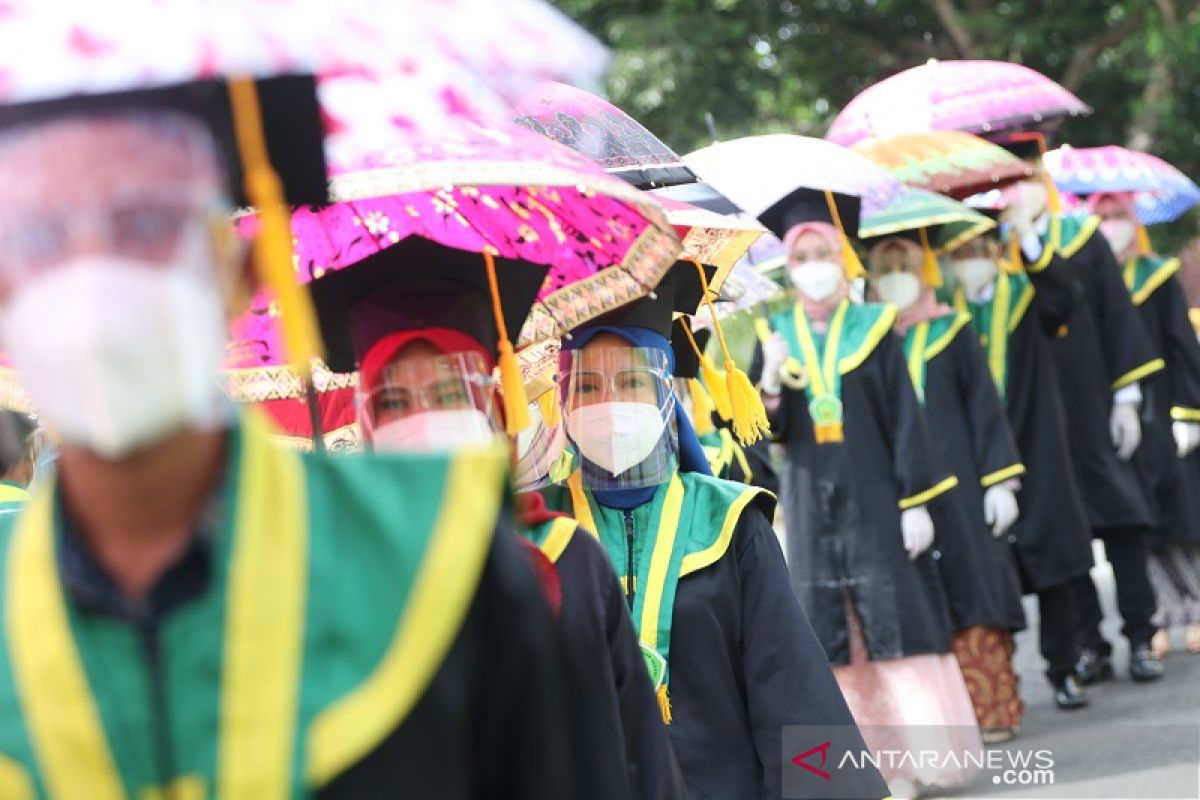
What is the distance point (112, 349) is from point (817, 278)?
6267 mm

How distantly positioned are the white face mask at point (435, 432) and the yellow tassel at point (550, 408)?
1244mm

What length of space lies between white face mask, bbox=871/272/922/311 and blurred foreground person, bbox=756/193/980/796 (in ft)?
2.68

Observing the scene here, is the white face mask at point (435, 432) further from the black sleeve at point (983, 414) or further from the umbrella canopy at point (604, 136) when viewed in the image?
the black sleeve at point (983, 414)

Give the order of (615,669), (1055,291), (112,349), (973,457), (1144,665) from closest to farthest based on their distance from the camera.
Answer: (112,349) < (615,669) < (973,457) < (1055,291) < (1144,665)

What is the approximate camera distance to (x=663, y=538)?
14.4 ft

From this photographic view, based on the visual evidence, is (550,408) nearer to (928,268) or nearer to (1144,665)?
(928,268)

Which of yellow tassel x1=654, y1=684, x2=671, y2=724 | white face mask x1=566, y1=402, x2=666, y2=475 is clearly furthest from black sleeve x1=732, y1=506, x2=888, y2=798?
white face mask x1=566, y1=402, x2=666, y2=475

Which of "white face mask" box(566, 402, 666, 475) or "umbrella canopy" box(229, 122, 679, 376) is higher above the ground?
"umbrella canopy" box(229, 122, 679, 376)

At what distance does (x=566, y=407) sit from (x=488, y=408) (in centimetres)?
116

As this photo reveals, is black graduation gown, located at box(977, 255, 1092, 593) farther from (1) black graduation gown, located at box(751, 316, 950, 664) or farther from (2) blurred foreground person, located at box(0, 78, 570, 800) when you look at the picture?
(2) blurred foreground person, located at box(0, 78, 570, 800)

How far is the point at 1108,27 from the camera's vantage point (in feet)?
59.8

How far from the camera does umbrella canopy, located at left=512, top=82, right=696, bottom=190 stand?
4250mm

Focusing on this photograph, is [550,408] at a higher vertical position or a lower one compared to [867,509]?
higher

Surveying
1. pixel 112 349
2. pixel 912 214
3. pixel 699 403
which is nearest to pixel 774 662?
pixel 699 403
